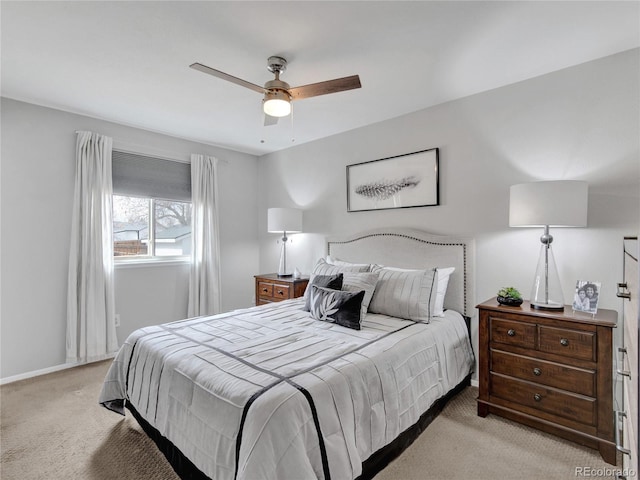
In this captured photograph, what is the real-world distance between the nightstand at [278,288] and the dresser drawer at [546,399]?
2.10 meters

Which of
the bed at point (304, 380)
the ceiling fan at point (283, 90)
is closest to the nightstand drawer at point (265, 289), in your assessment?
the bed at point (304, 380)

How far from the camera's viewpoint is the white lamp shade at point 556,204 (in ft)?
6.68

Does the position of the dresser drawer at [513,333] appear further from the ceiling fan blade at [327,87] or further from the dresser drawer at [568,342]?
the ceiling fan blade at [327,87]

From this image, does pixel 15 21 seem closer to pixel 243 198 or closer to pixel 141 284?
pixel 141 284

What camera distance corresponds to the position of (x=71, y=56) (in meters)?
2.22

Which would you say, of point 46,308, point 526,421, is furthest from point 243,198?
point 526,421

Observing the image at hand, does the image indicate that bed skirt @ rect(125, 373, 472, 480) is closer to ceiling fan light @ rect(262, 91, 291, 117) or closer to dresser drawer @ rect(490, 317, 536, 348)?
dresser drawer @ rect(490, 317, 536, 348)

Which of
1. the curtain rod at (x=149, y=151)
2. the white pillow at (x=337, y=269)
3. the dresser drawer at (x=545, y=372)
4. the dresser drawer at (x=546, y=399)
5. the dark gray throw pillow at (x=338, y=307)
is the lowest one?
the dresser drawer at (x=546, y=399)

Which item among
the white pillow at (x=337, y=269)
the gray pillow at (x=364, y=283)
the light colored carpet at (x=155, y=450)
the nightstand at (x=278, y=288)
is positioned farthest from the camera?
the nightstand at (x=278, y=288)

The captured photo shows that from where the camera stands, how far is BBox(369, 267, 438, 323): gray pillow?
8.04 feet

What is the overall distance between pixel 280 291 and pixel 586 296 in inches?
110

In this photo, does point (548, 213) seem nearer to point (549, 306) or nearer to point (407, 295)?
point (549, 306)

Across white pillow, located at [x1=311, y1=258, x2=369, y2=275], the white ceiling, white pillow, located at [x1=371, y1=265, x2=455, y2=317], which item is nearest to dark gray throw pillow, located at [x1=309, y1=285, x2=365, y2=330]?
white pillow, located at [x1=311, y1=258, x2=369, y2=275]

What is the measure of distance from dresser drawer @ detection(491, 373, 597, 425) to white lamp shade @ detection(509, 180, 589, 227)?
1.07m
